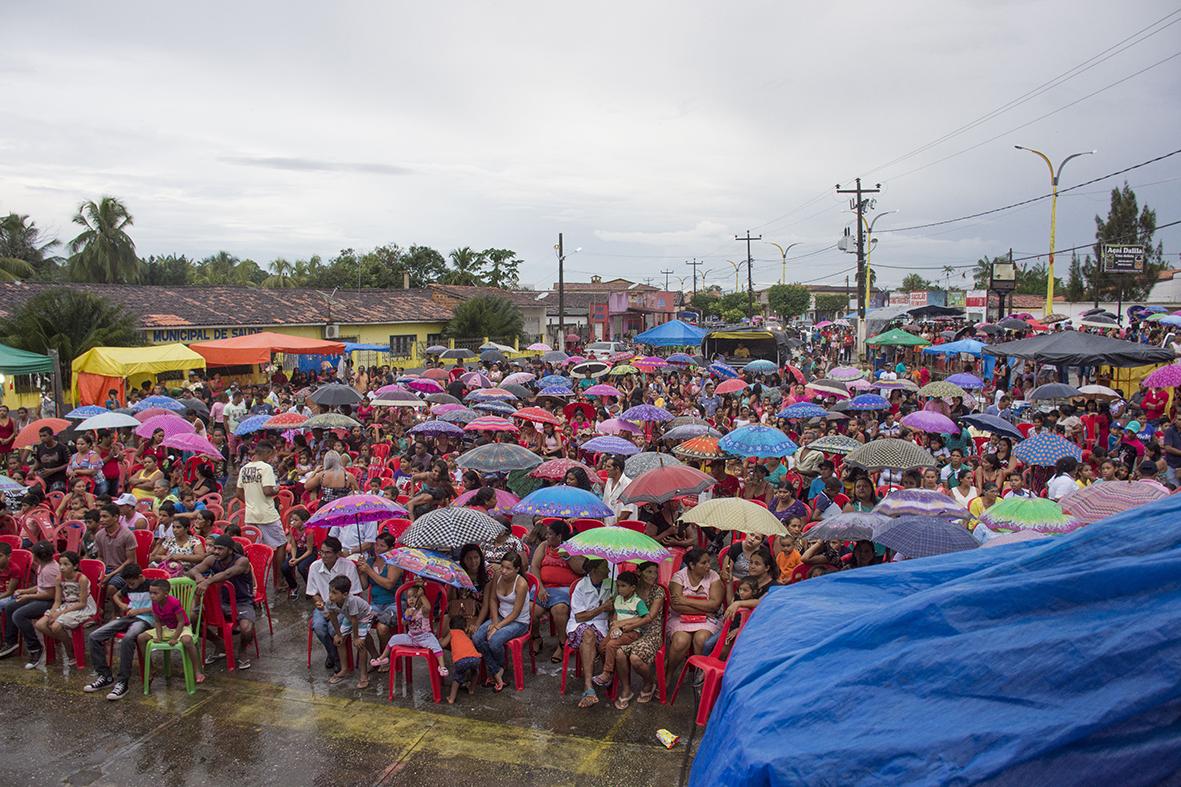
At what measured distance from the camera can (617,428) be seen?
13664 millimetres

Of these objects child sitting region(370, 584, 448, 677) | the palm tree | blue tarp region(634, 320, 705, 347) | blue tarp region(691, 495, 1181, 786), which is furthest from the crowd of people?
the palm tree

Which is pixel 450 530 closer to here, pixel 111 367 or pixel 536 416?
pixel 536 416

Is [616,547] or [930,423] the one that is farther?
[930,423]

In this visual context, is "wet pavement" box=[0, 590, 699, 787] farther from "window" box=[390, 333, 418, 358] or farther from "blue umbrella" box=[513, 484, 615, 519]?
"window" box=[390, 333, 418, 358]

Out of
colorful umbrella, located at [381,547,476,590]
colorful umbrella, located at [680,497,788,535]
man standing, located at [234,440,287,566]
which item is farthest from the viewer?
man standing, located at [234,440,287,566]

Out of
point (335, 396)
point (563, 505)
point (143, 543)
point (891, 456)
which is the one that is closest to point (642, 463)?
point (563, 505)

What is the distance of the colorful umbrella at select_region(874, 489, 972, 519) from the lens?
753 centimetres

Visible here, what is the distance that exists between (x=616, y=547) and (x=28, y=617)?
5.16 metres

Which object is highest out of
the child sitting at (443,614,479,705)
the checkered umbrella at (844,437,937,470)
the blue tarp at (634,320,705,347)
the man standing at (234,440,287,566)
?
the blue tarp at (634,320,705,347)

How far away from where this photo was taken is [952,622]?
2352 mm

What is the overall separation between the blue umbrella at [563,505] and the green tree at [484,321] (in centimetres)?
3061

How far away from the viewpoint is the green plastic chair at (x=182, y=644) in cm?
684

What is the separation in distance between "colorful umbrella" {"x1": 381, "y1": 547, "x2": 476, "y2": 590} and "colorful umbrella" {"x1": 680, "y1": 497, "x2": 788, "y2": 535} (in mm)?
2087

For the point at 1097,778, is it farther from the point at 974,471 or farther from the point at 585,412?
the point at 585,412
